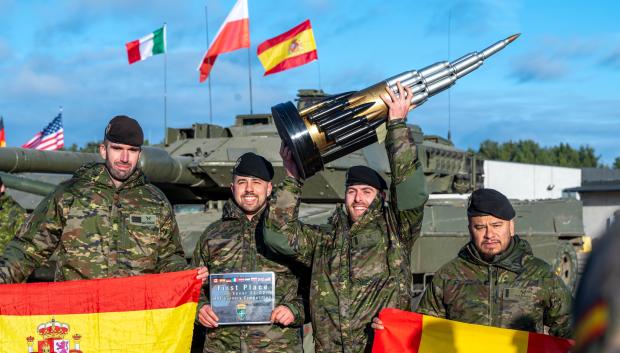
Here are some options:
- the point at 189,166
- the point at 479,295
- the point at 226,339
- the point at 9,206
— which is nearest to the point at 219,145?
the point at 189,166

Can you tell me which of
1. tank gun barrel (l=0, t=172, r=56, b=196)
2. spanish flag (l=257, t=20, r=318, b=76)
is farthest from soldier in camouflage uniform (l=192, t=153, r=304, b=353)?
spanish flag (l=257, t=20, r=318, b=76)

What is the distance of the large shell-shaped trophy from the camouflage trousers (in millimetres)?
1091

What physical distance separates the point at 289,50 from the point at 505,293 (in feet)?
37.3

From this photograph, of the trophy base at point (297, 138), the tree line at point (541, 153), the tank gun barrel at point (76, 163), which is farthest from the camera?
the tree line at point (541, 153)

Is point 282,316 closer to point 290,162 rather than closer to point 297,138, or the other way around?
point 290,162

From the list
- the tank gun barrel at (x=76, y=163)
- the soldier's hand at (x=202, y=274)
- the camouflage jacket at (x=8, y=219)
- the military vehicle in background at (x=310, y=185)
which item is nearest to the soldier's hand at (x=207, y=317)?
the soldier's hand at (x=202, y=274)

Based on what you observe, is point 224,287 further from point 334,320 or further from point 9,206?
point 9,206

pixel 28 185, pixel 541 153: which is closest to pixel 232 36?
pixel 28 185

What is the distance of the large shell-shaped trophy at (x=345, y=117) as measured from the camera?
16.0 ft

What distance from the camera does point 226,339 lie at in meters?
5.20

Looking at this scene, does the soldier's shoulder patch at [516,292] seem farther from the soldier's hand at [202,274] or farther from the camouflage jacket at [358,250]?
the soldier's hand at [202,274]

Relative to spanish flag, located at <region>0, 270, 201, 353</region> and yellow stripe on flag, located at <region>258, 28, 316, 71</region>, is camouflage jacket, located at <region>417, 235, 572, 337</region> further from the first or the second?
yellow stripe on flag, located at <region>258, 28, 316, 71</region>

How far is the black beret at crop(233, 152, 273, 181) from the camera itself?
5434mm

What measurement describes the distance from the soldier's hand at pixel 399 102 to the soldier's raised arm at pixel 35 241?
215cm
